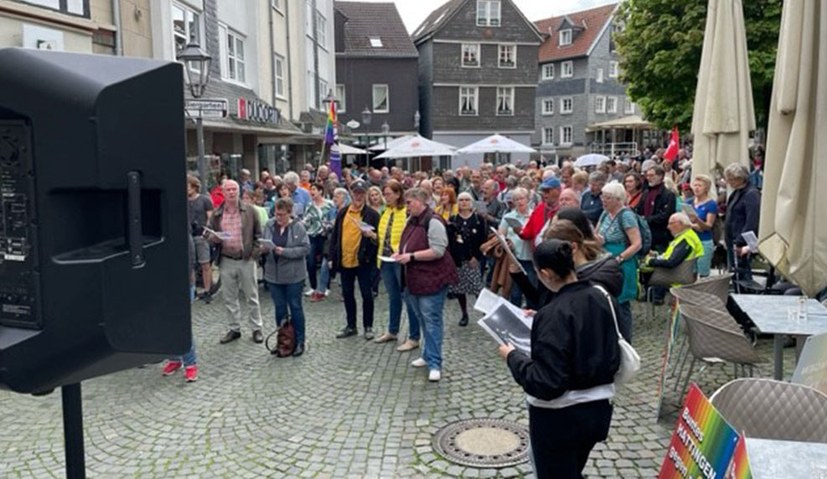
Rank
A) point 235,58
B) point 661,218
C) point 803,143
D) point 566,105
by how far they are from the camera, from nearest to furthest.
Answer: point 803,143 < point 661,218 < point 235,58 < point 566,105

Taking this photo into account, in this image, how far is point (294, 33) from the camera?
23.6 metres

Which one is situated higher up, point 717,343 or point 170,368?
point 717,343

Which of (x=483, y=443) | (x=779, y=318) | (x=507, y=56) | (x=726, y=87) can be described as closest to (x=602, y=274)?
(x=483, y=443)

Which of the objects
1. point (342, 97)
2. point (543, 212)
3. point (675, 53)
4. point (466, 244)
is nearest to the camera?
point (543, 212)

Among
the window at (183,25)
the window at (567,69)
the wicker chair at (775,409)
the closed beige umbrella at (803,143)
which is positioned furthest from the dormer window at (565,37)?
the wicker chair at (775,409)

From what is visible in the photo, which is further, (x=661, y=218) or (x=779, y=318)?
(x=661, y=218)

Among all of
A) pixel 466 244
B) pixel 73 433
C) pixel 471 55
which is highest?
pixel 471 55

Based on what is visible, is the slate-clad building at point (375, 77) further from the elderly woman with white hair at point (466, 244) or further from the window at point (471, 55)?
the elderly woman with white hair at point (466, 244)

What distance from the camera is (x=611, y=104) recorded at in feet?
166

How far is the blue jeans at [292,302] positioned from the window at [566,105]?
46.0 metres

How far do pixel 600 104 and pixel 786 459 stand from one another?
165 ft

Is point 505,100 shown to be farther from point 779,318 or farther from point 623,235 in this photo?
point 779,318

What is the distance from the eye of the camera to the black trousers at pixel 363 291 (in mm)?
7840

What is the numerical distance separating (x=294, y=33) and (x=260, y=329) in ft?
60.0
